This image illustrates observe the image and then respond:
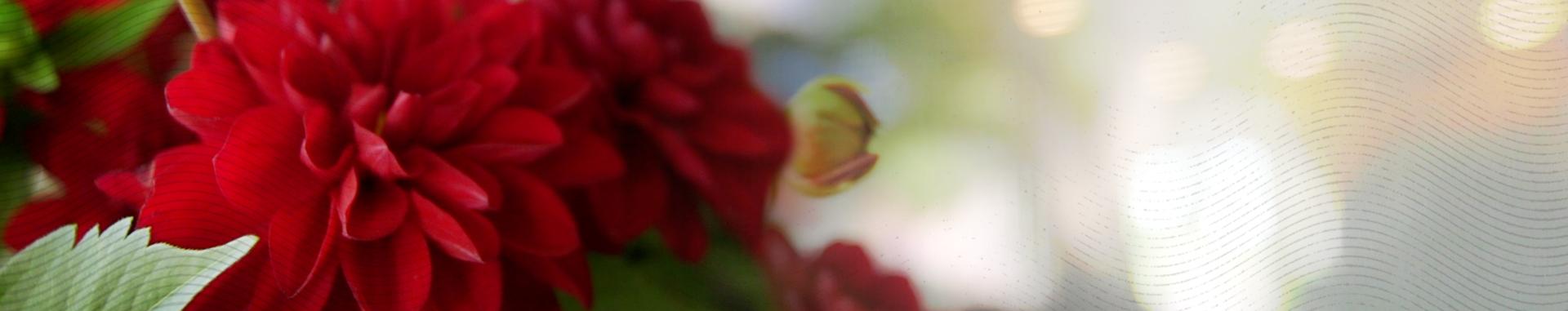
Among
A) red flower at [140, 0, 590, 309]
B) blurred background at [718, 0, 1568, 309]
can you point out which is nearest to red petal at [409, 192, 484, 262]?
red flower at [140, 0, 590, 309]

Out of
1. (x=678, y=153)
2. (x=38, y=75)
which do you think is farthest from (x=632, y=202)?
(x=38, y=75)

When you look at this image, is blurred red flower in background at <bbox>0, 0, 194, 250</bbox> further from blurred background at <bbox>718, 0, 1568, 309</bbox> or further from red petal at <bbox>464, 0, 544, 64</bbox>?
blurred background at <bbox>718, 0, 1568, 309</bbox>

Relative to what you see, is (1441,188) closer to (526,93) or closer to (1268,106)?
(1268,106)

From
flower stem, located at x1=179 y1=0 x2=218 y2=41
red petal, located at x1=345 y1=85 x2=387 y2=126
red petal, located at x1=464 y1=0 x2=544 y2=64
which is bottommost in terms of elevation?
red petal, located at x1=345 y1=85 x2=387 y2=126

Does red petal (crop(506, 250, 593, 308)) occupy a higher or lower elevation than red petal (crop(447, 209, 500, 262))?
lower

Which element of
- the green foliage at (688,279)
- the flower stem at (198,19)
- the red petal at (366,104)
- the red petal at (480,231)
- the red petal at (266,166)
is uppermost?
the flower stem at (198,19)

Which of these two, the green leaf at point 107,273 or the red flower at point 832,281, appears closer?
the green leaf at point 107,273
